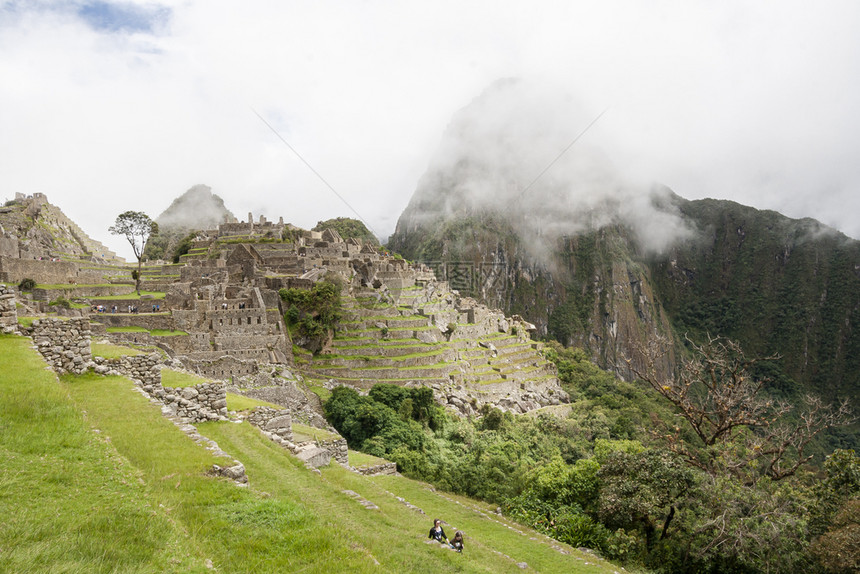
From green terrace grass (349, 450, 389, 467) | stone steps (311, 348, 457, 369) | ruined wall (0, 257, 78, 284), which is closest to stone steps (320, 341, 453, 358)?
stone steps (311, 348, 457, 369)

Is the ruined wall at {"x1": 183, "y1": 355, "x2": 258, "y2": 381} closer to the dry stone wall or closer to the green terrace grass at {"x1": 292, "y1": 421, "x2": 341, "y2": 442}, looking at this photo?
the green terrace grass at {"x1": 292, "y1": 421, "x2": 341, "y2": 442}

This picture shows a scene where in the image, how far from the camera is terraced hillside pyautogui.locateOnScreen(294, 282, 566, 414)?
1258 inches

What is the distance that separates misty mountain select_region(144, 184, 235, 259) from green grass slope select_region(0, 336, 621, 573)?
3251 inches

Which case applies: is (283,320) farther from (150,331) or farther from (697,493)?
(697,493)

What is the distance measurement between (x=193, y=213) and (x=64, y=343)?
308 ft

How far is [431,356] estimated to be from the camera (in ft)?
113

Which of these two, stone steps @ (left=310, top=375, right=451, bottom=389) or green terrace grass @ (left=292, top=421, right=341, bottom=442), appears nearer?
green terrace grass @ (left=292, top=421, right=341, bottom=442)

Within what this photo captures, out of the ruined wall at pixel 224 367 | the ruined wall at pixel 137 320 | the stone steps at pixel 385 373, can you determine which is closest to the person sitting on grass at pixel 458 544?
the ruined wall at pixel 224 367

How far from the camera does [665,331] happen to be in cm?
18038

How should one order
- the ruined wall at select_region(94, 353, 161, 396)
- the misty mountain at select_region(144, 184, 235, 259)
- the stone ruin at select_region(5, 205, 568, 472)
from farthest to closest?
the misty mountain at select_region(144, 184, 235, 259)
the stone ruin at select_region(5, 205, 568, 472)
the ruined wall at select_region(94, 353, 161, 396)

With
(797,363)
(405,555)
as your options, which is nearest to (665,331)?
(797,363)

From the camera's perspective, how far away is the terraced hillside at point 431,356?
31953 mm

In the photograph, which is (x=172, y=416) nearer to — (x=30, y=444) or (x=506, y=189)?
(x=30, y=444)

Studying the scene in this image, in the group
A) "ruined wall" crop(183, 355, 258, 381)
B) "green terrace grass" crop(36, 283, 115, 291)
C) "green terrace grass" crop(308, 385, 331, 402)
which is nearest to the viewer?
"ruined wall" crop(183, 355, 258, 381)
